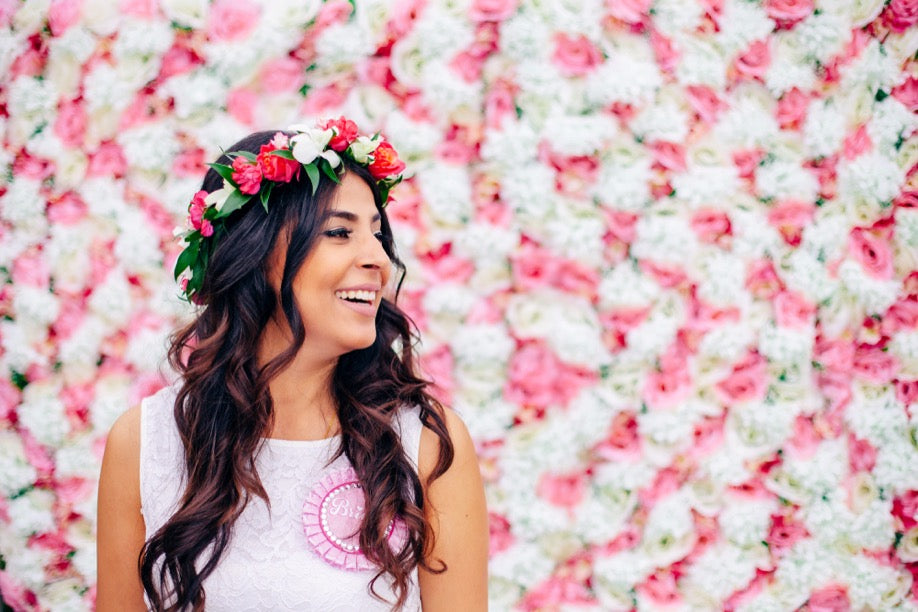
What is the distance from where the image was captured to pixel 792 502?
105 inches

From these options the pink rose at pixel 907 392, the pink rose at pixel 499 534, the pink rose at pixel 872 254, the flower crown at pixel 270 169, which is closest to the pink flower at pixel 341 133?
the flower crown at pixel 270 169

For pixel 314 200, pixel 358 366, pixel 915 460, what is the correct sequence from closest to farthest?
pixel 314 200
pixel 358 366
pixel 915 460

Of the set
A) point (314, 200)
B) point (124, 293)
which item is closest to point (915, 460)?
point (314, 200)

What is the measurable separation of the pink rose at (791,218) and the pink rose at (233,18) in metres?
1.76

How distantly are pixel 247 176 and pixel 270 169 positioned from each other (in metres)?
0.05

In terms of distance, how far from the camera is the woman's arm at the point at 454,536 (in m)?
1.90

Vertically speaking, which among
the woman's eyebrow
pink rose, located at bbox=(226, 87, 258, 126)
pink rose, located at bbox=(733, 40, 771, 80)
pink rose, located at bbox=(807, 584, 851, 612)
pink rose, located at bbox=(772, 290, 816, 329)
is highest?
pink rose, located at bbox=(733, 40, 771, 80)

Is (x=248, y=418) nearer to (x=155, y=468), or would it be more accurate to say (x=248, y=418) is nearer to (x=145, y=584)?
(x=155, y=468)

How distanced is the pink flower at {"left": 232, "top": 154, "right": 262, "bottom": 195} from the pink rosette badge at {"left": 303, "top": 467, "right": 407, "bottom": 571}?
2.15ft

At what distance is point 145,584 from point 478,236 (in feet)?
4.61

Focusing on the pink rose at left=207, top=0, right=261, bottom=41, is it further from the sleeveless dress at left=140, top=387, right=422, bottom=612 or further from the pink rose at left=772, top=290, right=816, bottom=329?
the pink rose at left=772, top=290, right=816, bottom=329

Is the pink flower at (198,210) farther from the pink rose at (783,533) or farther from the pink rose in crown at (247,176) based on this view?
the pink rose at (783,533)

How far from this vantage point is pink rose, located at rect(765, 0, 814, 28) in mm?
2617

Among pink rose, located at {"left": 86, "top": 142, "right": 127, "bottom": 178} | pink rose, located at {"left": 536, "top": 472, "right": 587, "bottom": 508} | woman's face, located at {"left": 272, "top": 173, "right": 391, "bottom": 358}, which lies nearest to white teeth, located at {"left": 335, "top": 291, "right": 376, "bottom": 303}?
woman's face, located at {"left": 272, "top": 173, "right": 391, "bottom": 358}
